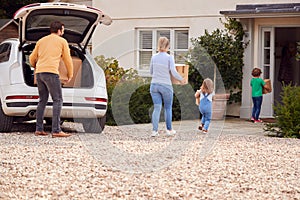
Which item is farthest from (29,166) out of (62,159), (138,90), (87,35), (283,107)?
(138,90)

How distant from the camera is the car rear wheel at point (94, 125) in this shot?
12.2 m

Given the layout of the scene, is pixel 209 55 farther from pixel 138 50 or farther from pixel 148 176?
pixel 148 176

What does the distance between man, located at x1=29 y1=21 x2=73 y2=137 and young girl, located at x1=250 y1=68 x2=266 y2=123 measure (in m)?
5.62

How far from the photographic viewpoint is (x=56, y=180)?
7.25 meters

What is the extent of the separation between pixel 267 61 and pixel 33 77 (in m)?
6.49

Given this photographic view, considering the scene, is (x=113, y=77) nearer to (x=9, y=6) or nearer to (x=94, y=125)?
(x=94, y=125)

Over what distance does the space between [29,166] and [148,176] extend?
57.4 inches

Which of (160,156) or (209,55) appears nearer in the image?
(160,156)

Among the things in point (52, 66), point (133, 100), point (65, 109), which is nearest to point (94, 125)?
point (65, 109)

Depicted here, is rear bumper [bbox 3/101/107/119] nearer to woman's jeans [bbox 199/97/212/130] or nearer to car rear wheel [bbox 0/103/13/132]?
car rear wheel [bbox 0/103/13/132]

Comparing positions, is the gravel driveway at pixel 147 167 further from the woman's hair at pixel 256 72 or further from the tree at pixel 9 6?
the tree at pixel 9 6

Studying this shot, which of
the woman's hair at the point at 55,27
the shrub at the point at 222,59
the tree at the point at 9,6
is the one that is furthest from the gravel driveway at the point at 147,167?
the tree at the point at 9,6

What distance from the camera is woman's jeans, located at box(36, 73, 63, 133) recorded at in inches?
434

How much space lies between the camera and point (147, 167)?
8.25 metres
